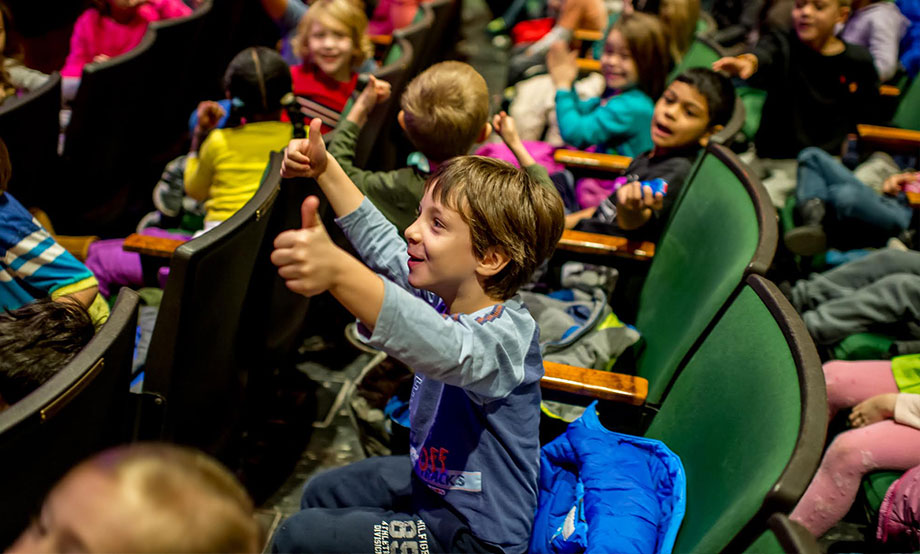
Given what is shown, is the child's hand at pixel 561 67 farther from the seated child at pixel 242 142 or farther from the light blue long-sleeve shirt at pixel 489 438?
the light blue long-sleeve shirt at pixel 489 438

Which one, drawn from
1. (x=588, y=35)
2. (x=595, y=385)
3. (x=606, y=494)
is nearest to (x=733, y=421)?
(x=606, y=494)

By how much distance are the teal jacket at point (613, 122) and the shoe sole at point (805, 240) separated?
56cm

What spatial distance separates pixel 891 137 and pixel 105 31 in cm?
274

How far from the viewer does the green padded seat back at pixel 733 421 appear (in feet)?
2.67

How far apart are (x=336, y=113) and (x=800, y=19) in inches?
63.1

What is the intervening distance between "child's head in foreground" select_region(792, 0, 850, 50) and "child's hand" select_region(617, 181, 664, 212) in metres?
1.28

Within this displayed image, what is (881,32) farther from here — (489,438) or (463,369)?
(463,369)

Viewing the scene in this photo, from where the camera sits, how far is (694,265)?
4.68ft

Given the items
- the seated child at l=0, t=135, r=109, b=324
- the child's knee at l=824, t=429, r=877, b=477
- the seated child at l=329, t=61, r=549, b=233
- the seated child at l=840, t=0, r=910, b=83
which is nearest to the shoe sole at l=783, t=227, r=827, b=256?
the child's knee at l=824, t=429, r=877, b=477

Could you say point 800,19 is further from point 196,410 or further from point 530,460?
point 196,410

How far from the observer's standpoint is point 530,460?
3.38 feet

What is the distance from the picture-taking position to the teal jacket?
2232 mm

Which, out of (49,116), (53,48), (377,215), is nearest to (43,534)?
(377,215)

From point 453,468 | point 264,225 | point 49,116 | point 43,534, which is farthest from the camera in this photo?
point 49,116
